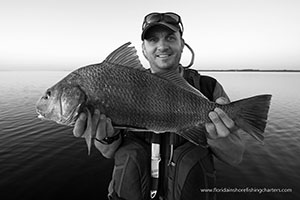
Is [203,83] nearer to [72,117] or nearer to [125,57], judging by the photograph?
[125,57]

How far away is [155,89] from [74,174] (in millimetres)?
9727

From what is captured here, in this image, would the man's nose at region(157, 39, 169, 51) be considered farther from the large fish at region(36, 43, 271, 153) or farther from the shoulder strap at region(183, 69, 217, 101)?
Result: the large fish at region(36, 43, 271, 153)

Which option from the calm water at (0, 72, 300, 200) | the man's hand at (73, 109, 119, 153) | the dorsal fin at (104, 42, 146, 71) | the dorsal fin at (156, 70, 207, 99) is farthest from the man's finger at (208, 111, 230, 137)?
the calm water at (0, 72, 300, 200)

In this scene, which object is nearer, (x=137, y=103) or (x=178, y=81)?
(x=137, y=103)

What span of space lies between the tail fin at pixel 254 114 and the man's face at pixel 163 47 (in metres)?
2.31

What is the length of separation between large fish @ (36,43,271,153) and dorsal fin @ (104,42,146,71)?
19 mm

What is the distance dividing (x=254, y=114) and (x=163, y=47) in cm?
282

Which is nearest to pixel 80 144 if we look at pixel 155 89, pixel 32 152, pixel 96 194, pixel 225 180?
pixel 32 152

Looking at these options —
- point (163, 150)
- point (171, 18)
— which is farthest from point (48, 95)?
point (171, 18)

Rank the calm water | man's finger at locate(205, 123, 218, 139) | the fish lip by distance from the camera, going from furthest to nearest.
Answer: the calm water
man's finger at locate(205, 123, 218, 139)
the fish lip

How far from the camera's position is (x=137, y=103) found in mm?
3232

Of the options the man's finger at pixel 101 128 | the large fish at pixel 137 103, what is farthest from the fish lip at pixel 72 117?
the man's finger at pixel 101 128

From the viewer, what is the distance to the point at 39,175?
10297 millimetres

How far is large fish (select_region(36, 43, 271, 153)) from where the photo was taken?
3.16 m
